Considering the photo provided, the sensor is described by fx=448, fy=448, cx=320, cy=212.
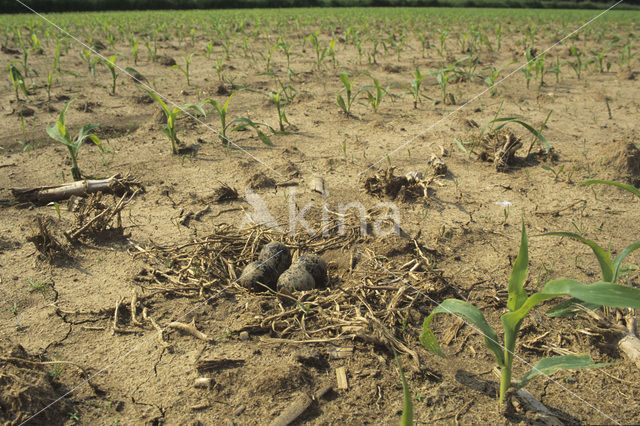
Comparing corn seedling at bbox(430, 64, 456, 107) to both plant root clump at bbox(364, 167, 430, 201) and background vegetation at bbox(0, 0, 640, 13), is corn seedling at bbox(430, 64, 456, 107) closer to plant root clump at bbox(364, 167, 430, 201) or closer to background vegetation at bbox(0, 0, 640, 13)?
plant root clump at bbox(364, 167, 430, 201)

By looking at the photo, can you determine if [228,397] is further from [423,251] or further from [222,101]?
[222,101]

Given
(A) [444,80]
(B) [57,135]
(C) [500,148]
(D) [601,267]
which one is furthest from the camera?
(A) [444,80]

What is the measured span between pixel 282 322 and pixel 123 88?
4.88m

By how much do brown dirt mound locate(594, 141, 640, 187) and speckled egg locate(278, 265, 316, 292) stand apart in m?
2.60

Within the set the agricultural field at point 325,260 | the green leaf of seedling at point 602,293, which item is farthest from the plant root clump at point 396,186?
the green leaf of seedling at point 602,293

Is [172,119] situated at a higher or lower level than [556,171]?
higher

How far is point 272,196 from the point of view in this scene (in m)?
3.36

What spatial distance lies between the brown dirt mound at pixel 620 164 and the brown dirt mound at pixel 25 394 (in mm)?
3789

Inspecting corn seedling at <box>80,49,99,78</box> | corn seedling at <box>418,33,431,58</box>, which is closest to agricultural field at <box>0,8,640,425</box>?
corn seedling at <box>80,49,99,78</box>

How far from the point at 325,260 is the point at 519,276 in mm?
1345

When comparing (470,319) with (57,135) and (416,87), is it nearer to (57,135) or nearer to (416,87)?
(57,135)

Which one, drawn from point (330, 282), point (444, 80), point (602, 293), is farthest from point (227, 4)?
point (602, 293)

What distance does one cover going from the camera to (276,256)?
251cm

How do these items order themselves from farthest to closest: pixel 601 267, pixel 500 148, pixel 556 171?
pixel 500 148, pixel 556 171, pixel 601 267
